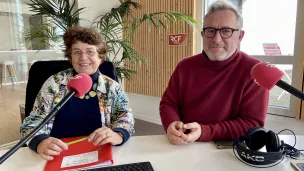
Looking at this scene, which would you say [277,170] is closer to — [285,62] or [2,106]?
[285,62]

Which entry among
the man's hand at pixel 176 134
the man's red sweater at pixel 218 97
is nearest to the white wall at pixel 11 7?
the man's red sweater at pixel 218 97

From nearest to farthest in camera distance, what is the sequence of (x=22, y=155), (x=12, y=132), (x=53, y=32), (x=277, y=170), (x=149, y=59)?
(x=277, y=170) → (x=22, y=155) → (x=53, y=32) → (x=12, y=132) → (x=149, y=59)

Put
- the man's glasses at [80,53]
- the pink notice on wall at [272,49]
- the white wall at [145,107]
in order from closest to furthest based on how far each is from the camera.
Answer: the man's glasses at [80,53] → the pink notice on wall at [272,49] → the white wall at [145,107]

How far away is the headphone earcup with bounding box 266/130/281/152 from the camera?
983 millimetres

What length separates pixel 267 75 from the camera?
2.50ft

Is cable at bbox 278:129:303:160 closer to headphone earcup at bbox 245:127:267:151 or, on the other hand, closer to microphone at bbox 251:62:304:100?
headphone earcup at bbox 245:127:267:151

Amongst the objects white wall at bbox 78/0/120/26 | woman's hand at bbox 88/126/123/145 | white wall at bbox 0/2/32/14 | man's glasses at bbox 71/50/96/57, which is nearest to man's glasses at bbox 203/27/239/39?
man's glasses at bbox 71/50/96/57

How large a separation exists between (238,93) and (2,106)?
3539mm

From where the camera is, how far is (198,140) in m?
1.17

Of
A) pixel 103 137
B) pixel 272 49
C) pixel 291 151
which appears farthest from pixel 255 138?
pixel 272 49

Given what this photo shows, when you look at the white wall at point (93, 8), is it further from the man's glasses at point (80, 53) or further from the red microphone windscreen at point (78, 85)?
the red microphone windscreen at point (78, 85)

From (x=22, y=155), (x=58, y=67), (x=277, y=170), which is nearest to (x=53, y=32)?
(x=58, y=67)

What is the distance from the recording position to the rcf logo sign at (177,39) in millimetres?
3400

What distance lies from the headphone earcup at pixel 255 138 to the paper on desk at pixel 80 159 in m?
0.67
